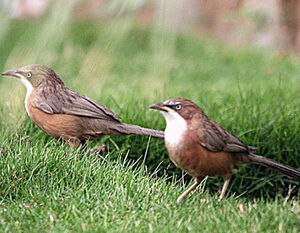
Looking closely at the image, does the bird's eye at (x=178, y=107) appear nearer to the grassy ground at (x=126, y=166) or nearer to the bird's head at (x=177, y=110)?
the bird's head at (x=177, y=110)

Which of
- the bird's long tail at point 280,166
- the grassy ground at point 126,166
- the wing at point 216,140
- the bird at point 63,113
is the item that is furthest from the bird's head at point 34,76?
the bird's long tail at point 280,166

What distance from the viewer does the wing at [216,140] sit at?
131 inches

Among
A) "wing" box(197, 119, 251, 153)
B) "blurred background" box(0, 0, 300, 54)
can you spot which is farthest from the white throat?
"blurred background" box(0, 0, 300, 54)

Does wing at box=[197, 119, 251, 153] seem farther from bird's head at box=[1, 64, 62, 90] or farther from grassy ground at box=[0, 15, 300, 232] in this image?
bird's head at box=[1, 64, 62, 90]

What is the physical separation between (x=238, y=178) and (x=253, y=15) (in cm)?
443

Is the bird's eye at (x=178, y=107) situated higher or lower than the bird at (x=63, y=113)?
higher

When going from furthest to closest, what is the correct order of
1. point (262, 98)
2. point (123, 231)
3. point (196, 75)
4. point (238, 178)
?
point (196, 75) < point (262, 98) < point (238, 178) < point (123, 231)

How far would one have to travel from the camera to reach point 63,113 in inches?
157

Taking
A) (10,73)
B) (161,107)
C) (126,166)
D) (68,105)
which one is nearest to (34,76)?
(10,73)

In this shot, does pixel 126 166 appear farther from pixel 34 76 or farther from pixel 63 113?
pixel 34 76

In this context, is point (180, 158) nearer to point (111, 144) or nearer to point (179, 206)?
point (179, 206)

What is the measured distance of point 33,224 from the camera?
9.23 ft

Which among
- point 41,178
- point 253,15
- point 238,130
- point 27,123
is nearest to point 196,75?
point 253,15

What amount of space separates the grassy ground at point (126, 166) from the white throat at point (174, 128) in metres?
0.22
